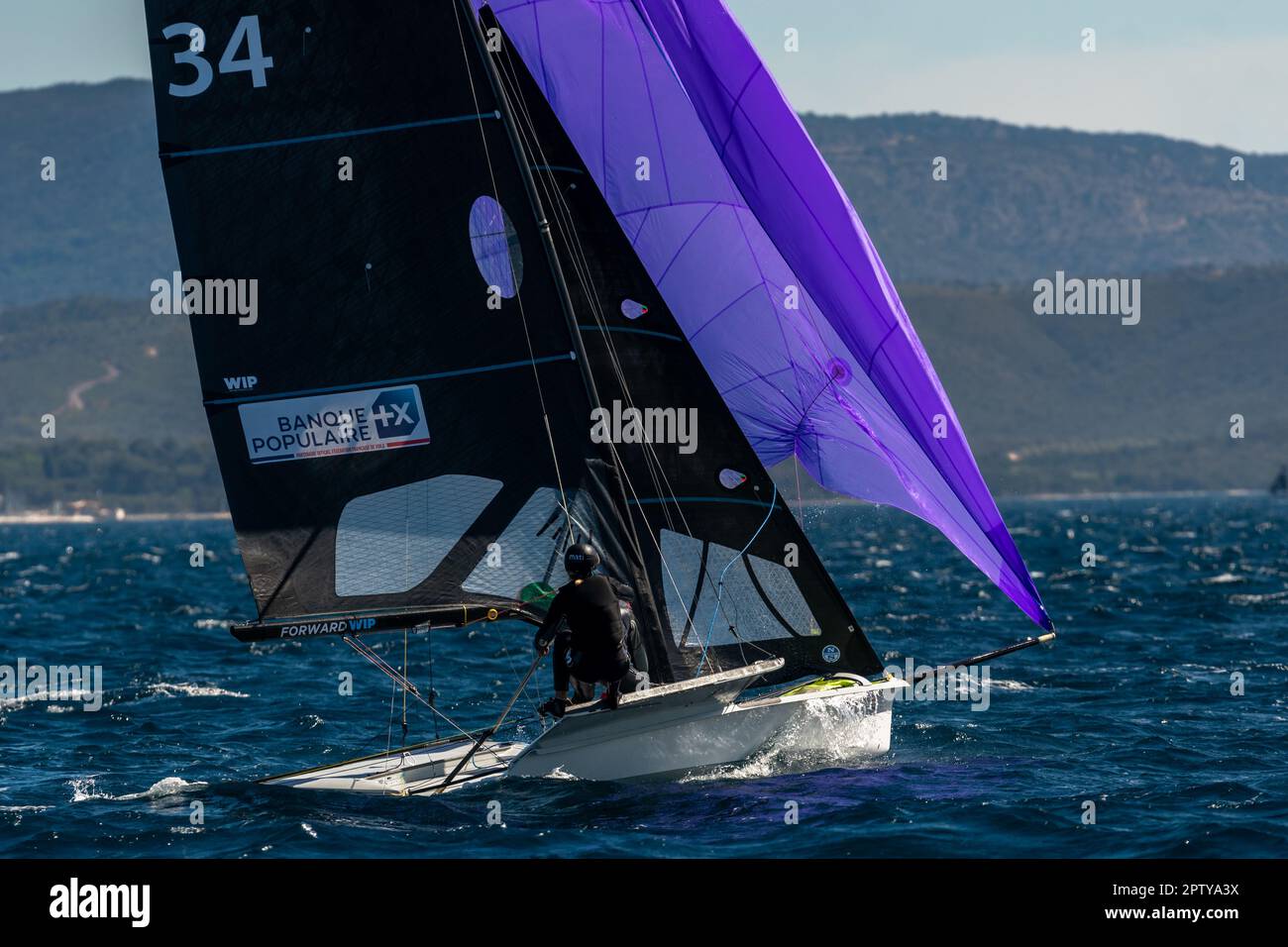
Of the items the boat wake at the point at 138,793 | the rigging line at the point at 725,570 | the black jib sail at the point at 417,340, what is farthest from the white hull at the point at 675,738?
the boat wake at the point at 138,793

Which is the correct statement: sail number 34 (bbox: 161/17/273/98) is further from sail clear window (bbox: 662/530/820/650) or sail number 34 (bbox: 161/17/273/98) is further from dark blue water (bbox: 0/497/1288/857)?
dark blue water (bbox: 0/497/1288/857)

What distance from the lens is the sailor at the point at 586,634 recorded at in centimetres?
1346

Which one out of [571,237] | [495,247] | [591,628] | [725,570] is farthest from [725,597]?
[495,247]

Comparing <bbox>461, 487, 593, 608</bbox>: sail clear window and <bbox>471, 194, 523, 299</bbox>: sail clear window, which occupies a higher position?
<bbox>471, 194, 523, 299</bbox>: sail clear window

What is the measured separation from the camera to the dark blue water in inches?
488

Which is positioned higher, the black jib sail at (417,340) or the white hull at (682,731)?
the black jib sail at (417,340)

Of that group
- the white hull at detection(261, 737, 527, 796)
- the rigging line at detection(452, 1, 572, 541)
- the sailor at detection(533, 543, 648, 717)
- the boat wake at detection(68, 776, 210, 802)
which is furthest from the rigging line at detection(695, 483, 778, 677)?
the boat wake at detection(68, 776, 210, 802)

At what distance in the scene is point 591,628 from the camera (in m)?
13.5

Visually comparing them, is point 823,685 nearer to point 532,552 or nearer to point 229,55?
point 532,552

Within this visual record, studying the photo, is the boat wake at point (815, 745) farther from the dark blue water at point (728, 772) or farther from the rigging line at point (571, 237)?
the rigging line at point (571, 237)

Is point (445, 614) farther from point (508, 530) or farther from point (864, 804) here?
point (864, 804)

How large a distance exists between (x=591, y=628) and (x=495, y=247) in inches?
121
